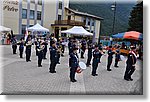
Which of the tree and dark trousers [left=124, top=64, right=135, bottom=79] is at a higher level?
the tree

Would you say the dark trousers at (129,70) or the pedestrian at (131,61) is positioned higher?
the pedestrian at (131,61)

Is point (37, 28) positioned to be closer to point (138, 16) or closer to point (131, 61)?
point (138, 16)

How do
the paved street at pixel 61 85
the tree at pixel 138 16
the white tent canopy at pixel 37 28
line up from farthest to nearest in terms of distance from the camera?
1. the white tent canopy at pixel 37 28
2. the tree at pixel 138 16
3. the paved street at pixel 61 85

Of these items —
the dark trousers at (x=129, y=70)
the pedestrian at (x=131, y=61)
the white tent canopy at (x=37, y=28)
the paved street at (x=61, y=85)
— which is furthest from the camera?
the white tent canopy at (x=37, y=28)

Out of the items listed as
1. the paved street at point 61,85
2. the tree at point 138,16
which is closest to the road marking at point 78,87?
the paved street at point 61,85

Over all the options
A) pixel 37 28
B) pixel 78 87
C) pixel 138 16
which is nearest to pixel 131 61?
pixel 138 16

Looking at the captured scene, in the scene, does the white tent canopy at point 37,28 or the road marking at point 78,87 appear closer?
the road marking at point 78,87

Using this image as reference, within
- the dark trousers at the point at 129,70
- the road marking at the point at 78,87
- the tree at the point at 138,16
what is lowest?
the road marking at the point at 78,87

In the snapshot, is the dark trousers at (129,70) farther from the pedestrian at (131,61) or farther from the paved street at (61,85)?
the paved street at (61,85)

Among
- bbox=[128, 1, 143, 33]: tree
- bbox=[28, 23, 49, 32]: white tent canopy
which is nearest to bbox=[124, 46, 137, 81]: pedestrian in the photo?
bbox=[128, 1, 143, 33]: tree

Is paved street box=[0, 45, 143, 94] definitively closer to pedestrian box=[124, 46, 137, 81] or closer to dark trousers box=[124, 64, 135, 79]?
dark trousers box=[124, 64, 135, 79]

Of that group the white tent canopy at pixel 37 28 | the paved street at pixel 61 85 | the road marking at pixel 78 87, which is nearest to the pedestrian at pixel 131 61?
the paved street at pixel 61 85

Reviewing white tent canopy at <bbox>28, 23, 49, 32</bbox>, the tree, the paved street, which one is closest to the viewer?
the paved street

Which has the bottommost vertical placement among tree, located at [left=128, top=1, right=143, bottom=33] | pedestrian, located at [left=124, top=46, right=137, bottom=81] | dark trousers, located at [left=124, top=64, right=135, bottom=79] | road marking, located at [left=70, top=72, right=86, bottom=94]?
road marking, located at [left=70, top=72, right=86, bottom=94]
